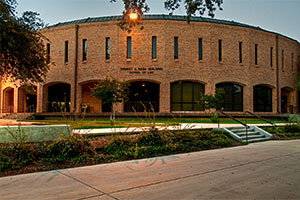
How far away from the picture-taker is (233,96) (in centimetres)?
2917

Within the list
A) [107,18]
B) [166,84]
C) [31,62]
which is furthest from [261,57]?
[31,62]

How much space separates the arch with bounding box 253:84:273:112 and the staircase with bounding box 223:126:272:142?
16.8 meters

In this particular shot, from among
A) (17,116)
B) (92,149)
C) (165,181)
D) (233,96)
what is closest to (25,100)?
(17,116)

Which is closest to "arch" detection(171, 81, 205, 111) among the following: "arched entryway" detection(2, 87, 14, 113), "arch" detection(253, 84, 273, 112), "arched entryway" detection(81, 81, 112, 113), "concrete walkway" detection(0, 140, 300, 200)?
"arch" detection(253, 84, 273, 112)

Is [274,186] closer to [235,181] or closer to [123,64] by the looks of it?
[235,181]

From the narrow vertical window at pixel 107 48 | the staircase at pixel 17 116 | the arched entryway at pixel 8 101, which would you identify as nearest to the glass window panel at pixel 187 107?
the narrow vertical window at pixel 107 48

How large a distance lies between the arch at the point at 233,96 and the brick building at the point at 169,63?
12 cm

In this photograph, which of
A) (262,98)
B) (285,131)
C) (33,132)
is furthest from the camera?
(262,98)

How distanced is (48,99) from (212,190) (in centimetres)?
3036

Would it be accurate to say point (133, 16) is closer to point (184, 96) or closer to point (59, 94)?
point (184, 96)

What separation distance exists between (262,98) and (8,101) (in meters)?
34.7

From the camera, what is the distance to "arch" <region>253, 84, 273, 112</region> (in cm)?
3040

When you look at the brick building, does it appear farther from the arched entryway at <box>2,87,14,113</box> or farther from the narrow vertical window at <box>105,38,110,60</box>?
the arched entryway at <box>2,87,14,113</box>

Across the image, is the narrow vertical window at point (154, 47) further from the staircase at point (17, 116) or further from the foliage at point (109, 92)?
the staircase at point (17, 116)
